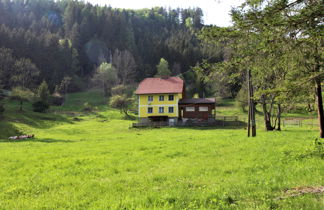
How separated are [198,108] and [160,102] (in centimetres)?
775

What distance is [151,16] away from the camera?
194250 millimetres

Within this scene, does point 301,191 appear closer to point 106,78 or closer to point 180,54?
point 106,78

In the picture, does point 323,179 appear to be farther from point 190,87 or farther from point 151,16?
point 151,16

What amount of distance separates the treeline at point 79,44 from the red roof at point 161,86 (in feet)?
93.6

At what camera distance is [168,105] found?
157 ft

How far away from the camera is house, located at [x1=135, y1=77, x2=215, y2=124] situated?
46219 millimetres

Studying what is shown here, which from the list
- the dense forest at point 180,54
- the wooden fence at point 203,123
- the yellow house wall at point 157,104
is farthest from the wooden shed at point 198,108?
the dense forest at point 180,54

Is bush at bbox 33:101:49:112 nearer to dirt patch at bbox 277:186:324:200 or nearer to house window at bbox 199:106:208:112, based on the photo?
house window at bbox 199:106:208:112

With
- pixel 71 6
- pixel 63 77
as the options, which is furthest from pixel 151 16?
pixel 63 77

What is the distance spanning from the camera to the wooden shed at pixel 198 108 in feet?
150

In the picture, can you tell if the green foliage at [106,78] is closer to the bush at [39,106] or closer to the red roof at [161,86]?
the bush at [39,106]

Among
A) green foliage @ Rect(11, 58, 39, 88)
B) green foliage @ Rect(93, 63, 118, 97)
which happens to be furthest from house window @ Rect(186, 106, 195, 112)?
green foliage @ Rect(11, 58, 39, 88)

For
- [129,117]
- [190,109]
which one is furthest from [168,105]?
[129,117]

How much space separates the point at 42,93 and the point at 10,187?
58.7 metres
